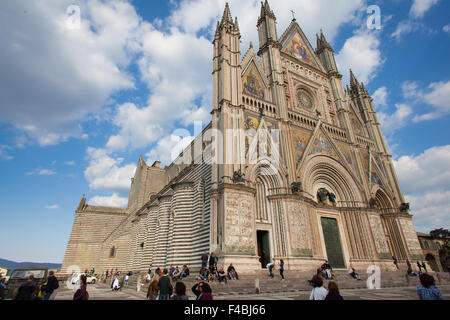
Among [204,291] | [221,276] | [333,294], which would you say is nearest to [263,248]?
[221,276]

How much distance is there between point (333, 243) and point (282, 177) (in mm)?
7224

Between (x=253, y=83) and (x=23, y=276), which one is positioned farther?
(x=253, y=83)

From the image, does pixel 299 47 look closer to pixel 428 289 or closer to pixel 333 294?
pixel 428 289

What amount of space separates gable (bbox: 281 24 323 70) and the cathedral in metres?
0.16

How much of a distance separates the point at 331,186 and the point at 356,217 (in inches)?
127

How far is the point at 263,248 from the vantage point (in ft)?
54.5

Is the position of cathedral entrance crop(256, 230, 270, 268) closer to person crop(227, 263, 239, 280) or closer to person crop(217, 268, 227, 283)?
person crop(227, 263, 239, 280)

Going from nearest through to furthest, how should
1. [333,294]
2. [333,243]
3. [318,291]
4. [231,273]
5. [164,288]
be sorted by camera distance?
1. [333,294]
2. [318,291]
3. [164,288]
4. [231,273]
5. [333,243]

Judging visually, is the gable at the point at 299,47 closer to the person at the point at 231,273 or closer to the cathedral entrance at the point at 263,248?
the cathedral entrance at the point at 263,248

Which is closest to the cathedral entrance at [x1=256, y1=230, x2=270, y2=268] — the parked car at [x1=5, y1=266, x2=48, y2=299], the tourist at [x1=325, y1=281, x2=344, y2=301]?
the parked car at [x1=5, y1=266, x2=48, y2=299]

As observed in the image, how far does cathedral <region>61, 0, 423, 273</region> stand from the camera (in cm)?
1573

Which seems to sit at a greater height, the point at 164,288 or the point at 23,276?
the point at 23,276

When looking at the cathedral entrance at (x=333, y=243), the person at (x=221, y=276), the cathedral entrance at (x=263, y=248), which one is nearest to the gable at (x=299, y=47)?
the cathedral entrance at (x=333, y=243)
